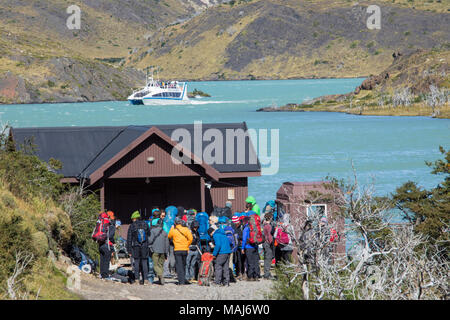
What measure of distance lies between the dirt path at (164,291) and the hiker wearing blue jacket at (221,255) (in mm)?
252

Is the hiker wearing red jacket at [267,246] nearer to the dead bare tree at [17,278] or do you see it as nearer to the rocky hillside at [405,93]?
the dead bare tree at [17,278]

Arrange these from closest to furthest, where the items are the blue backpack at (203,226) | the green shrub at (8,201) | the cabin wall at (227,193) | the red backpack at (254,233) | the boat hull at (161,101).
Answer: the green shrub at (8,201) → the red backpack at (254,233) → the blue backpack at (203,226) → the cabin wall at (227,193) → the boat hull at (161,101)

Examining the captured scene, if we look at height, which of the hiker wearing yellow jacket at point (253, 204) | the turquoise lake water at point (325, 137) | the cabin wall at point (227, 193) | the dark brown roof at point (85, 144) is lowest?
the hiker wearing yellow jacket at point (253, 204)

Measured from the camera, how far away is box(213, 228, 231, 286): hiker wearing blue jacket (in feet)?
52.5

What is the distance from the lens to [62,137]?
2527 centimetres

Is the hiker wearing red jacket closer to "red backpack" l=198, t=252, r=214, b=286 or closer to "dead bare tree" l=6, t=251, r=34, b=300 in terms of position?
"red backpack" l=198, t=252, r=214, b=286

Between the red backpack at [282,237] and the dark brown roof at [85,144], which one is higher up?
the dark brown roof at [85,144]

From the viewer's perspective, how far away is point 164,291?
15336 millimetres

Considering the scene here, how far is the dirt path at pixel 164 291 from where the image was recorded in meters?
13.9

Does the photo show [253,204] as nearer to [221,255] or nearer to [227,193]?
[221,255]

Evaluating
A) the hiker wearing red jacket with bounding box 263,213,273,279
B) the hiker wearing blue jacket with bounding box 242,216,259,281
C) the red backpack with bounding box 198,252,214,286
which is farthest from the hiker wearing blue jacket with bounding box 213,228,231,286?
the hiker wearing red jacket with bounding box 263,213,273,279

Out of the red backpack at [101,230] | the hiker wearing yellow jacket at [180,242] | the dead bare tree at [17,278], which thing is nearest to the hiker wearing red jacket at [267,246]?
the hiker wearing yellow jacket at [180,242]

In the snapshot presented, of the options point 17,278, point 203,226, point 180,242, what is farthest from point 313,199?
point 17,278

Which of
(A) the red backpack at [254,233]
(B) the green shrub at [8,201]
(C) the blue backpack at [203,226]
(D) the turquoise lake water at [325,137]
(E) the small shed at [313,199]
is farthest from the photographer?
(D) the turquoise lake water at [325,137]
